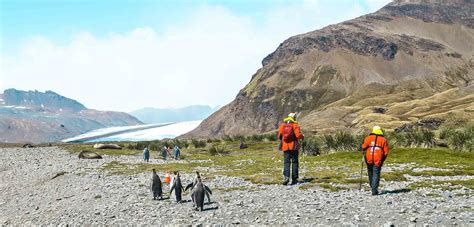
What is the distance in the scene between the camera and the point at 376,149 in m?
19.4

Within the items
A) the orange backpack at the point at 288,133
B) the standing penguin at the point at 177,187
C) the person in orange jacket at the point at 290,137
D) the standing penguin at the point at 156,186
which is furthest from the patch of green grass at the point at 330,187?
the standing penguin at the point at 156,186

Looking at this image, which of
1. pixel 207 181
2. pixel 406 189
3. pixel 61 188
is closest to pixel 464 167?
pixel 406 189

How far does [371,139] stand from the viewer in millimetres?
19672

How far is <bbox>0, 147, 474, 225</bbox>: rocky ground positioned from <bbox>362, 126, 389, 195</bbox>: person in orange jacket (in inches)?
30.5

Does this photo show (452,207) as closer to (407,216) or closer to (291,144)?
(407,216)

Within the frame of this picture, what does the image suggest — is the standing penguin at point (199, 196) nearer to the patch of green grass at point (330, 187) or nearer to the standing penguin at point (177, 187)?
the standing penguin at point (177, 187)

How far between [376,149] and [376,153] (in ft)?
0.56

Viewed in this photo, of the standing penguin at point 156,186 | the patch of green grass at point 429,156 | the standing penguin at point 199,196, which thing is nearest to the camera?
the standing penguin at point 199,196

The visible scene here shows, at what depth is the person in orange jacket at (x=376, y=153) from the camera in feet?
63.5

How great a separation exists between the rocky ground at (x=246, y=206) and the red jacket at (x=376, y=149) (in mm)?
1546

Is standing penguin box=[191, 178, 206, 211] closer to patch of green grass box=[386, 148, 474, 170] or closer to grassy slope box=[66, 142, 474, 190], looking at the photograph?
grassy slope box=[66, 142, 474, 190]

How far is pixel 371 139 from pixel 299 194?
13.6 feet

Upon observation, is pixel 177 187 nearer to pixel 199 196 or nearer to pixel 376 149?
pixel 199 196

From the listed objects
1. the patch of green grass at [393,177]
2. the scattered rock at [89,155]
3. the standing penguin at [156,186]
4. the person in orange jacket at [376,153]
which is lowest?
the scattered rock at [89,155]
